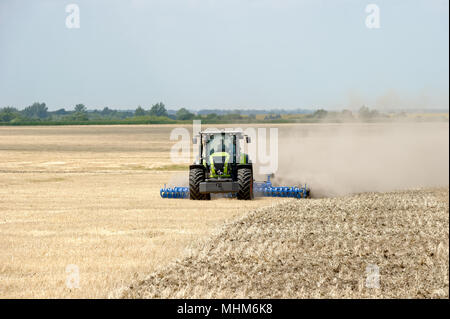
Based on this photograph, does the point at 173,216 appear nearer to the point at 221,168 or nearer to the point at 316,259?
the point at 221,168

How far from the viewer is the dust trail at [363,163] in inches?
890

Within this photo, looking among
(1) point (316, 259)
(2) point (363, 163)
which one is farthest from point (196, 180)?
(1) point (316, 259)

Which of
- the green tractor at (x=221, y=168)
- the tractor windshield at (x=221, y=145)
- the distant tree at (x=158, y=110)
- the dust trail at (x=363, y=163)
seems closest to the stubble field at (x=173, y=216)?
the dust trail at (x=363, y=163)

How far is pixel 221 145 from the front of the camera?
20.5 m

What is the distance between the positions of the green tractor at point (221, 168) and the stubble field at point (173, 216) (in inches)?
21.5

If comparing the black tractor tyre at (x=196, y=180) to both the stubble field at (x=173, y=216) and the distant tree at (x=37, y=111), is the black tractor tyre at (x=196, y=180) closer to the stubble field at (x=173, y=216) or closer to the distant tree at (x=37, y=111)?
the stubble field at (x=173, y=216)

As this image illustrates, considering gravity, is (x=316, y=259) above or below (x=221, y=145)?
below

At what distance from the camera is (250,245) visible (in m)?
12.5

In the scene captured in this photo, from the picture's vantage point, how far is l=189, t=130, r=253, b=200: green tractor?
19516 millimetres

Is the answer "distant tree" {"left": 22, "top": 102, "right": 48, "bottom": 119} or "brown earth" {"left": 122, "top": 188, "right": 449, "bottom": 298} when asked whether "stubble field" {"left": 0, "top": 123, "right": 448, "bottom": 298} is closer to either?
"brown earth" {"left": 122, "top": 188, "right": 449, "bottom": 298}

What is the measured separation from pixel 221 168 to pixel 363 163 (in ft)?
24.8

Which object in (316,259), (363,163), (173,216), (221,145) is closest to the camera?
(316,259)
